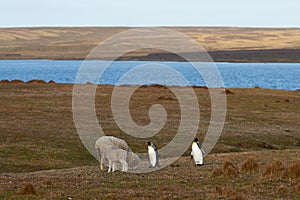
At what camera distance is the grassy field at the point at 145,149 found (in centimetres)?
1551

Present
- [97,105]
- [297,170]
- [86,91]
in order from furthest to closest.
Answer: [86,91] < [97,105] < [297,170]

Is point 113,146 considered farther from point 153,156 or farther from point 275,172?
point 275,172

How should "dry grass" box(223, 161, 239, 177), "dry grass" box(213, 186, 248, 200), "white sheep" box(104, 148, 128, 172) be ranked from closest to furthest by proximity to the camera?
1. "dry grass" box(213, 186, 248, 200)
2. "dry grass" box(223, 161, 239, 177)
3. "white sheep" box(104, 148, 128, 172)

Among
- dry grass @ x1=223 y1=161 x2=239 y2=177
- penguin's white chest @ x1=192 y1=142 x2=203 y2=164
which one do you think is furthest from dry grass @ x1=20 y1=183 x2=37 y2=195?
penguin's white chest @ x1=192 y1=142 x2=203 y2=164

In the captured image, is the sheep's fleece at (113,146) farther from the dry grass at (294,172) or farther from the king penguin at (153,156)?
the dry grass at (294,172)

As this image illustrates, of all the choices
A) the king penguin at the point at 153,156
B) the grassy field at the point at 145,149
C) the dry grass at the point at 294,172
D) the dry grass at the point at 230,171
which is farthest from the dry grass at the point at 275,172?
the king penguin at the point at 153,156

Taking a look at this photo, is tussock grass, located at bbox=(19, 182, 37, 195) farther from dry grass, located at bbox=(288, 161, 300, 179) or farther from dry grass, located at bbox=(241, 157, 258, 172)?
dry grass, located at bbox=(288, 161, 300, 179)

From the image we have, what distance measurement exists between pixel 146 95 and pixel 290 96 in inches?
551

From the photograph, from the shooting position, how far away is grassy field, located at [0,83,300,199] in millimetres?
15508

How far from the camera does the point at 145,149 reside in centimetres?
2955

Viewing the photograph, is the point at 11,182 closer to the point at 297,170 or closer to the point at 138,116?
the point at 297,170

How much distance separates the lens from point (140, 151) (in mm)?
28953

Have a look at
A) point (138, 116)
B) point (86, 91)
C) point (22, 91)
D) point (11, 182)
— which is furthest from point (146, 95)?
point (11, 182)

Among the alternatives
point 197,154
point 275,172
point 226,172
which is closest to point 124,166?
point 197,154
